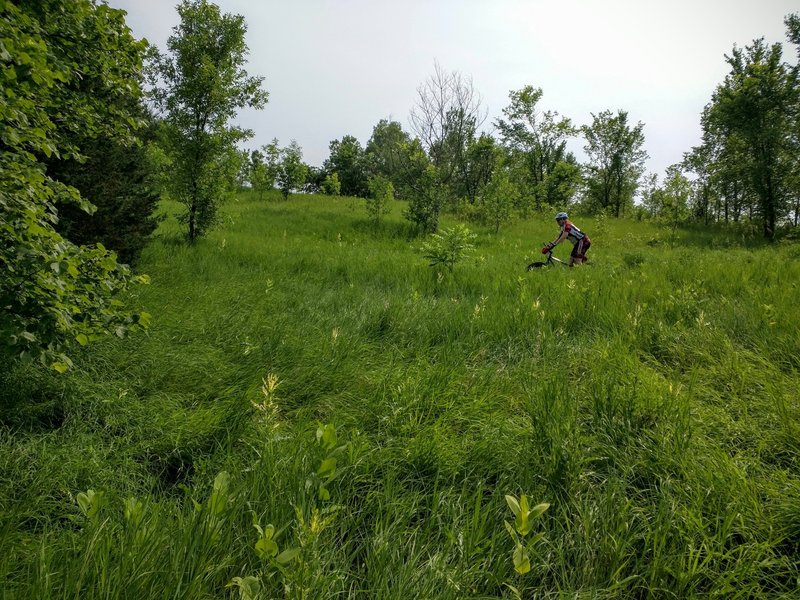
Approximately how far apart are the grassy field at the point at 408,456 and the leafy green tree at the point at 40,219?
0.73 meters

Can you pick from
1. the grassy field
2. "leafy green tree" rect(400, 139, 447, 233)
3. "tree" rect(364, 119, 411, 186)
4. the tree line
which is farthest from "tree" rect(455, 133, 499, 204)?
the grassy field

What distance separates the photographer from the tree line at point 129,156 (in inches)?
70.7

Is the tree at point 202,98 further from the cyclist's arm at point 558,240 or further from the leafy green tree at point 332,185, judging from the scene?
the leafy green tree at point 332,185

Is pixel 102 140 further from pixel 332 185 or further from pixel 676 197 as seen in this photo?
pixel 332 185

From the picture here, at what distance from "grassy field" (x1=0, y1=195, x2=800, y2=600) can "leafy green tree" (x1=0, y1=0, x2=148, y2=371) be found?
0.73 m

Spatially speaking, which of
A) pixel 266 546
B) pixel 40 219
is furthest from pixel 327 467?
pixel 40 219

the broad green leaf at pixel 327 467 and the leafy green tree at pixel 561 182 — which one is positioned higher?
the leafy green tree at pixel 561 182

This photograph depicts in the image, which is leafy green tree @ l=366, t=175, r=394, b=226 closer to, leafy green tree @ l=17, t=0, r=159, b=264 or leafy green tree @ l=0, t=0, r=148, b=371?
leafy green tree @ l=17, t=0, r=159, b=264

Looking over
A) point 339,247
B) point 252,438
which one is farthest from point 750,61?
point 252,438

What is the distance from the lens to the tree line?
180 cm

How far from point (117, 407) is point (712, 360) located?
4.83m

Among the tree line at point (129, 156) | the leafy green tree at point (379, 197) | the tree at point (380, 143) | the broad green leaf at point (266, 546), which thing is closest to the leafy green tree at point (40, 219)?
the tree line at point (129, 156)

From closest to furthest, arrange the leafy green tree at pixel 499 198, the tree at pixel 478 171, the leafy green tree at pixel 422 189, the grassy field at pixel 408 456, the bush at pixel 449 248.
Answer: the grassy field at pixel 408 456 → the bush at pixel 449 248 → the leafy green tree at pixel 422 189 → the leafy green tree at pixel 499 198 → the tree at pixel 478 171

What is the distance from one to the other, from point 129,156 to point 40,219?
6.26 metres
